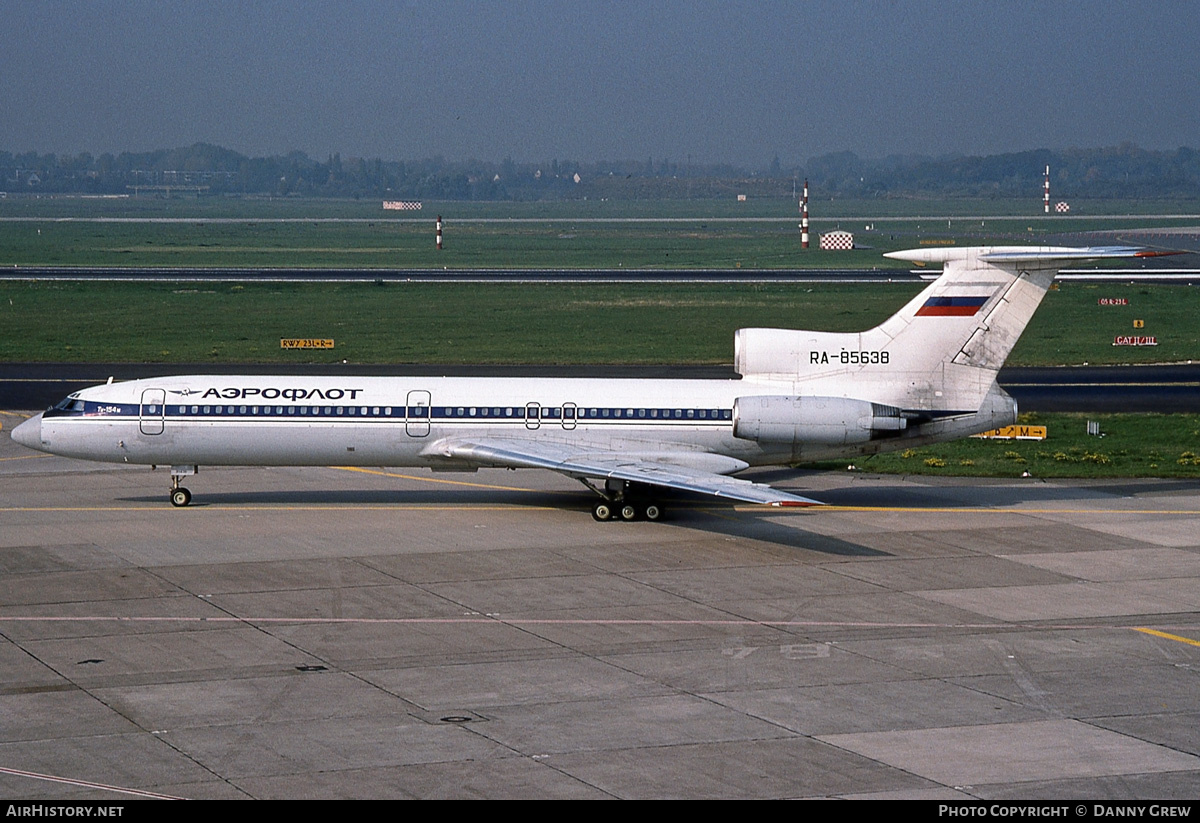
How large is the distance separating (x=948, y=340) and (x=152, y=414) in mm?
19667

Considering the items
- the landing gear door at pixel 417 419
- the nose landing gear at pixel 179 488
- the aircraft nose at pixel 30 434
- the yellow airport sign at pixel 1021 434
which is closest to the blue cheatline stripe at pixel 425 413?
the landing gear door at pixel 417 419

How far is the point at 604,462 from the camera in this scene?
34875 millimetres

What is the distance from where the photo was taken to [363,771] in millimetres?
18625

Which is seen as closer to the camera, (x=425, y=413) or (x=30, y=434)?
(x=425, y=413)

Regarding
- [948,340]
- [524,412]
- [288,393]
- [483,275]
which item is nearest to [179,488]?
[288,393]

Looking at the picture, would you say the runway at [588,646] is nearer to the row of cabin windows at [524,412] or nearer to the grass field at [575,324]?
the row of cabin windows at [524,412]

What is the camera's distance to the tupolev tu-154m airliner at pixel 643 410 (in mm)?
35500

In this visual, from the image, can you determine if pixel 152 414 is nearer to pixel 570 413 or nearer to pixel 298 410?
pixel 298 410

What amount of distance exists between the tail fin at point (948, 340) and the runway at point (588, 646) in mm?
3232

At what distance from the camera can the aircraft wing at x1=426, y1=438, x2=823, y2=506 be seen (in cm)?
3325

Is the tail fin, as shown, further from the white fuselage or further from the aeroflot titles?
the aeroflot titles

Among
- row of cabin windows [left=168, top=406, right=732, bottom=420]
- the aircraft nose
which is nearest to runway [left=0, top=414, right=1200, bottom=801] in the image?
the aircraft nose

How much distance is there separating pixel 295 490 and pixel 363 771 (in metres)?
21.6

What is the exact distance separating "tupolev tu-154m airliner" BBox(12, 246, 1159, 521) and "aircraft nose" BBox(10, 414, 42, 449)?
0.05 m
